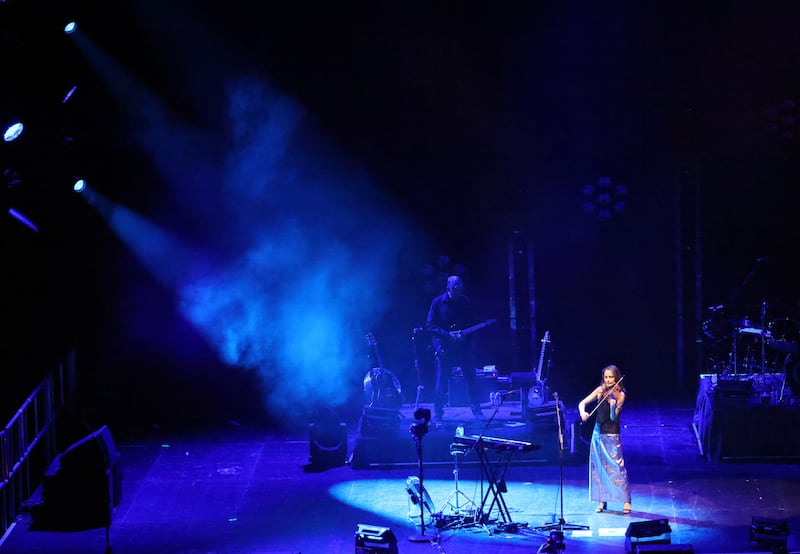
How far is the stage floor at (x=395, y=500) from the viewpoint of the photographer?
10.7m

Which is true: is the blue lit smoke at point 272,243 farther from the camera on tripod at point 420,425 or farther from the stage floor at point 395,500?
the camera on tripod at point 420,425

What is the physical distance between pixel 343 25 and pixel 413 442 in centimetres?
655

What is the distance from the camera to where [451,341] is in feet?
44.2

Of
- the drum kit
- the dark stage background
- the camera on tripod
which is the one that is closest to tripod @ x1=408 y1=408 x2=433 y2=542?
the camera on tripod

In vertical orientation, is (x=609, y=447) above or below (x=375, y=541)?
above

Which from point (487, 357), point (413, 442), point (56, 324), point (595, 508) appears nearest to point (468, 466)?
point (413, 442)

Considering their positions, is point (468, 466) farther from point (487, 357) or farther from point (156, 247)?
point (156, 247)

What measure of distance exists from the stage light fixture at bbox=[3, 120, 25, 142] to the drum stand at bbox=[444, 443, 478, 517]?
5.53 m

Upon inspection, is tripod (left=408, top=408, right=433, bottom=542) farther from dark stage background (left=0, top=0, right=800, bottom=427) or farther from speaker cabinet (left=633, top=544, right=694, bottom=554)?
dark stage background (left=0, top=0, right=800, bottom=427)

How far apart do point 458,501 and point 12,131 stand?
6.13 metres

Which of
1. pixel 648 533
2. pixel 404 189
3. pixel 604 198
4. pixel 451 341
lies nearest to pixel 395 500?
pixel 451 341

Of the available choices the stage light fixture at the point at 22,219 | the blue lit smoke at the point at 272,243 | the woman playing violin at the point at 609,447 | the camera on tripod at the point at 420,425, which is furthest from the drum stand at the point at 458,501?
the stage light fixture at the point at 22,219

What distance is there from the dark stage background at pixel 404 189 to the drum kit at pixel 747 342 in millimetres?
306

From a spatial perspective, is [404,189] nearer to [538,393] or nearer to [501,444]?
[538,393]
